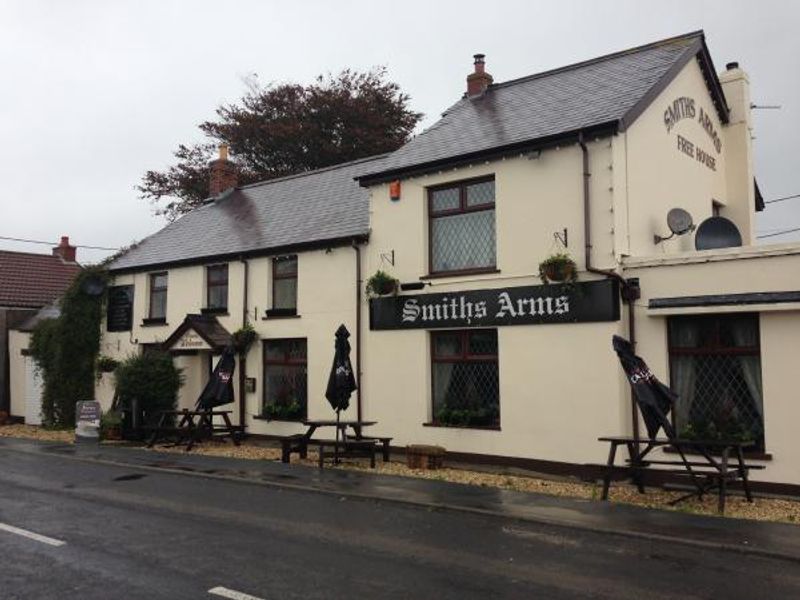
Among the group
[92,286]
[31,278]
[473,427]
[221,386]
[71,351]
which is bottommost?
[473,427]

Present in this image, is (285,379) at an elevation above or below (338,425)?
above

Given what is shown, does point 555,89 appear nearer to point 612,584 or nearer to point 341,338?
point 341,338

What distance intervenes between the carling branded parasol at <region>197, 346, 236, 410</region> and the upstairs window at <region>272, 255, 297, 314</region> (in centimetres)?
176

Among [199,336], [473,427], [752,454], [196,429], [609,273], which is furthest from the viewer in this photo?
[199,336]

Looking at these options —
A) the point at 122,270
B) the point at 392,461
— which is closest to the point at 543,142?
the point at 392,461

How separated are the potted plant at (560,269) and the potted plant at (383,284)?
11.6 feet

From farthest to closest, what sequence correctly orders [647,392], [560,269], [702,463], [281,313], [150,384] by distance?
[150,384] < [281,313] < [560,269] < [702,463] < [647,392]

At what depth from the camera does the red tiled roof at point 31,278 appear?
27422mm

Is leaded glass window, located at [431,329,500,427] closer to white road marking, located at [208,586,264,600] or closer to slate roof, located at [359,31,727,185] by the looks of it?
slate roof, located at [359,31,727,185]

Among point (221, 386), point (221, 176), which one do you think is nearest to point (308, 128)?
point (221, 176)

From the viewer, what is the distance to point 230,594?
20.6ft

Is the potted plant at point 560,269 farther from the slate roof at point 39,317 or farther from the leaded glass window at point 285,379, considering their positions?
the slate roof at point 39,317

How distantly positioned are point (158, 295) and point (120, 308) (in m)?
1.62

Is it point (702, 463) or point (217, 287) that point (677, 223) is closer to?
point (702, 463)
